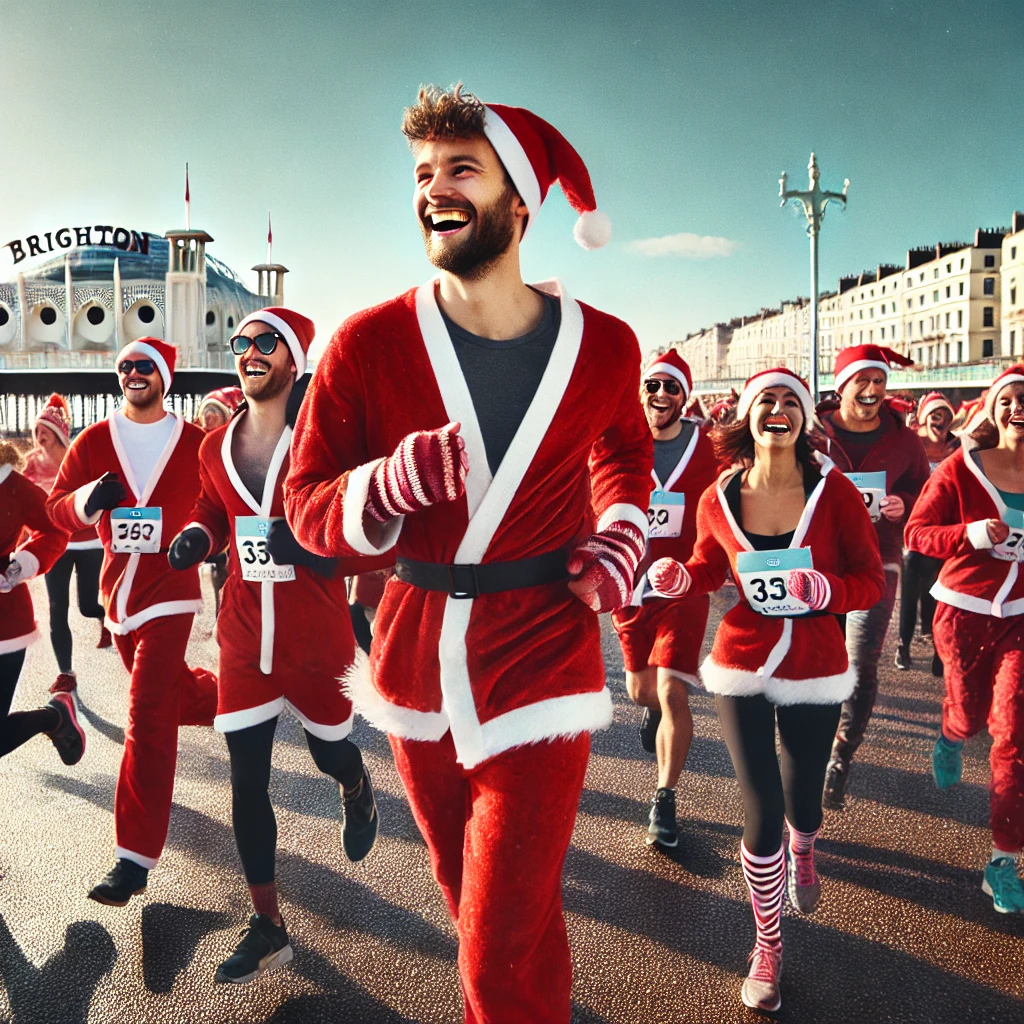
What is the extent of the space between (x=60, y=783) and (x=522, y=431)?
4114 mm

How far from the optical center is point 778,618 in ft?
10.5

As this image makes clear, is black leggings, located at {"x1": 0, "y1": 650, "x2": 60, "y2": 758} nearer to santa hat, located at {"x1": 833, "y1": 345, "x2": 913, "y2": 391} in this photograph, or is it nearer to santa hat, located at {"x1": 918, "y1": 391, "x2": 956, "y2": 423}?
santa hat, located at {"x1": 833, "y1": 345, "x2": 913, "y2": 391}

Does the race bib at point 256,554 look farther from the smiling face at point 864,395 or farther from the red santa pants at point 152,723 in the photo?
the smiling face at point 864,395

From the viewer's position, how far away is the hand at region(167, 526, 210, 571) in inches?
133

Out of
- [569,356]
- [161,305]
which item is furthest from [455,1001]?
[161,305]

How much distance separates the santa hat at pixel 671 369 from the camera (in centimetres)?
511

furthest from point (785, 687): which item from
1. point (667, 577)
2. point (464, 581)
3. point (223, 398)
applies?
point (223, 398)

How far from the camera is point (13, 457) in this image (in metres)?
4.24

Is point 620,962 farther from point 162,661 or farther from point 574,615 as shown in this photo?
point 162,661

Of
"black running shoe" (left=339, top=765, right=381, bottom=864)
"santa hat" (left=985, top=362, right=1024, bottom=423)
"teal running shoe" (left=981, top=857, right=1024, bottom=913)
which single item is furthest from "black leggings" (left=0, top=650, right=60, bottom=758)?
"santa hat" (left=985, top=362, right=1024, bottom=423)

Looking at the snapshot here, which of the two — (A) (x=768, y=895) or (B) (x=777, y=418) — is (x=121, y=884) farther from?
(B) (x=777, y=418)

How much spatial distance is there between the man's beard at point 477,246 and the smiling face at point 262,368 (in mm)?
1609

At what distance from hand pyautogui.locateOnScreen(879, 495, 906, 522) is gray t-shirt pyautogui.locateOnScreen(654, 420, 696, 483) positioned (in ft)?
3.73

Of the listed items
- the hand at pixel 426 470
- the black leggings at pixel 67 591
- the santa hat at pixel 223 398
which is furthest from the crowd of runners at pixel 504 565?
the santa hat at pixel 223 398
